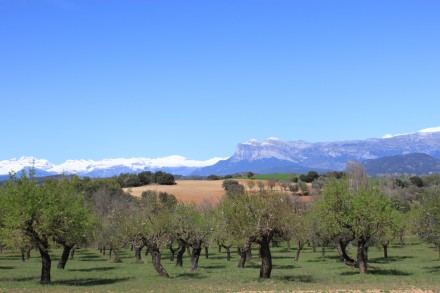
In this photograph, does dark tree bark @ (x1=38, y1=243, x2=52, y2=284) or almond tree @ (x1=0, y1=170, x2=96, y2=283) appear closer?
almond tree @ (x1=0, y1=170, x2=96, y2=283)

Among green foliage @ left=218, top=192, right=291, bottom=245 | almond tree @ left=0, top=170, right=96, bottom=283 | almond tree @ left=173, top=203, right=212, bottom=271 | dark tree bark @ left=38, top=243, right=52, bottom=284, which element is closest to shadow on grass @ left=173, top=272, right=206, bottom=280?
almond tree @ left=173, top=203, right=212, bottom=271

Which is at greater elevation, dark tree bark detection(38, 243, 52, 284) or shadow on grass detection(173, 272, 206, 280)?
dark tree bark detection(38, 243, 52, 284)

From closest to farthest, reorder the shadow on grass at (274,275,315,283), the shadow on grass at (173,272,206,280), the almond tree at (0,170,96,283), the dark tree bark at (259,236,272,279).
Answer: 1. the almond tree at (0,170,96,283)
2. the dark tree bark at (259,236,272,279)
3. the shadow on grass at (274,275,315,283)
4. the shadow on grass at (173,272,206,280)

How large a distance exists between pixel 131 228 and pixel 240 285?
1644cm

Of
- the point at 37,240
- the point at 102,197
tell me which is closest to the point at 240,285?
the point at 37,240

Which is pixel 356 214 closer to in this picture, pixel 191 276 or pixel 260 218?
pixel 260 218

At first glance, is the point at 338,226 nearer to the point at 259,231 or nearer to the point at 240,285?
the point at 259,231

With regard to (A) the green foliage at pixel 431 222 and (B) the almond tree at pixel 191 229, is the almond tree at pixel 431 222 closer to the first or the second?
(A) the green foliage at pixel 431 222

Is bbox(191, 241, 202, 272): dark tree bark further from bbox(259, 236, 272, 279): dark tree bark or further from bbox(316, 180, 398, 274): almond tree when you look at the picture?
bbox(316, 180, 398, 274): almond tree

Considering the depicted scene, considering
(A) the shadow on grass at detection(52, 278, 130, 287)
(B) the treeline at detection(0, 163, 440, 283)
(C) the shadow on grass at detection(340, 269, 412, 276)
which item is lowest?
(C) the shadow on grass at detection(340, 269, 412, 276)

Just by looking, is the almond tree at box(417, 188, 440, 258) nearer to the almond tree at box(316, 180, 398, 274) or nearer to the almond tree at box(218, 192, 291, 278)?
the almond tree at box(316, 180, 398, 274)

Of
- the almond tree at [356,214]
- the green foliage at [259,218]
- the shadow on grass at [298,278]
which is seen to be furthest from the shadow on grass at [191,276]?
the almond tree at [356,214]

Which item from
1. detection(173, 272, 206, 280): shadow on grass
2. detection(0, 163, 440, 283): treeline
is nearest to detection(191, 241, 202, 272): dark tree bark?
detection(0, 163, 440, 283): treeline

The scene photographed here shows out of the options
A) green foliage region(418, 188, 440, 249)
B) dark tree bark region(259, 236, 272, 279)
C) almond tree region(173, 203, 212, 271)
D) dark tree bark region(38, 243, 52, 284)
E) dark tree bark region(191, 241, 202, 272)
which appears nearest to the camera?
dark tree bark region(259, 236, 272, 279)
